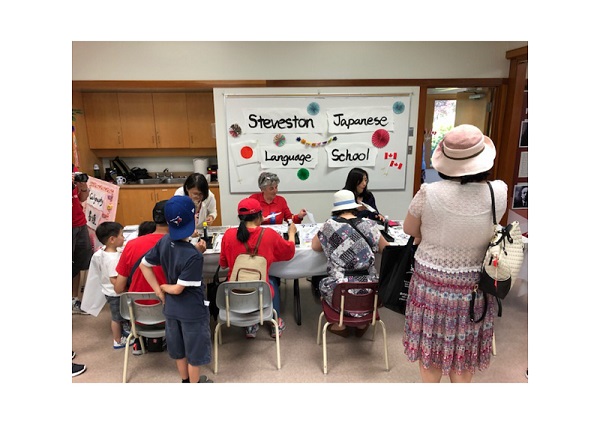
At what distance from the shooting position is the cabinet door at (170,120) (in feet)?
15.5

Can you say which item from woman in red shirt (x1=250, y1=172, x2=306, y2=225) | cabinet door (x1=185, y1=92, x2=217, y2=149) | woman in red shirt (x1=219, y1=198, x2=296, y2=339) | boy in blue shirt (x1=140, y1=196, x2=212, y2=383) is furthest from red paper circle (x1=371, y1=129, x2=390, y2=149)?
boy in blue shirt (x1=140, y1=196, x2=212, y2=383)

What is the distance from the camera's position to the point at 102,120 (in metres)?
4.74

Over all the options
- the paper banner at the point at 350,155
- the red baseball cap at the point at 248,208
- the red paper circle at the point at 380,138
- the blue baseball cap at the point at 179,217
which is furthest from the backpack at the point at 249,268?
the red paper circle at the point at 380,138

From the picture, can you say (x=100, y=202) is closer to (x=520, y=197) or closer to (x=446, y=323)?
(x=446, y=323)

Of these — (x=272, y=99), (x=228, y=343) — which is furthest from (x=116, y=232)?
(x=272, y=99)

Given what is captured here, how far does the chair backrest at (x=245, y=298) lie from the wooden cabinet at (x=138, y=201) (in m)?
2.88

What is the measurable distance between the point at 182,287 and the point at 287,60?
313 centimetres

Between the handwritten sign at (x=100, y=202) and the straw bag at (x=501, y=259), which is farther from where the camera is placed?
the handwritten sign at (x=100, y=202)

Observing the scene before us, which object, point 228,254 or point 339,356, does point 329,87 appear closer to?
point 228,254

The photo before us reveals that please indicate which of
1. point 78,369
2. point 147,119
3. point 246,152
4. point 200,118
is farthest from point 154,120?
point 78,369

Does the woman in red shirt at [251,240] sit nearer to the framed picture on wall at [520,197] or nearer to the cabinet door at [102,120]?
the framed picture on wall at [520,197]

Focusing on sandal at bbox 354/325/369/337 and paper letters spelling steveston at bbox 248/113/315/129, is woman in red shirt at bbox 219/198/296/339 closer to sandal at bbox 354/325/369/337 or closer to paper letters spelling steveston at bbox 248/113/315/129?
sandal at bbox 354/325/369/337

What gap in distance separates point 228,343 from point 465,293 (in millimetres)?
1718

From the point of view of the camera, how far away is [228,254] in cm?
232
